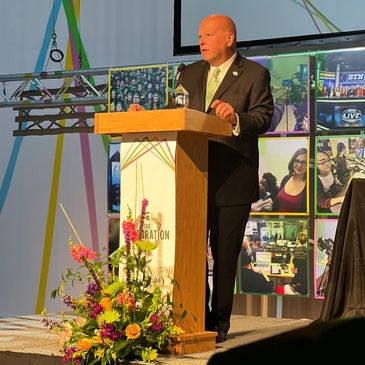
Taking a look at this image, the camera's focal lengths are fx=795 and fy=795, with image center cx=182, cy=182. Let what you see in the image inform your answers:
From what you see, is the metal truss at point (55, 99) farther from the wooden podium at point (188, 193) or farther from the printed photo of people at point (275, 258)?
the wooden podium at point (188, 193)

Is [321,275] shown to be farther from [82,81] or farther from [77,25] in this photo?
[77,25]

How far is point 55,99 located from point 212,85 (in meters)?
4.62

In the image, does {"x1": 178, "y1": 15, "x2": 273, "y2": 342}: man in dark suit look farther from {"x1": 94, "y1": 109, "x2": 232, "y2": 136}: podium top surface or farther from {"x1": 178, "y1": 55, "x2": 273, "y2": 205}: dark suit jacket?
{"x1": 94, "y1": 109, "x2": 232, "y2": 136}: podium top surface

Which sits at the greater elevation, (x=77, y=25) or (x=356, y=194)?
(x=77, y=25)

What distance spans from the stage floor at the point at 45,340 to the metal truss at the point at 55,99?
2.88 metres

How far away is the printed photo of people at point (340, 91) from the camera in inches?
217

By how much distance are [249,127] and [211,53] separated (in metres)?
0.35

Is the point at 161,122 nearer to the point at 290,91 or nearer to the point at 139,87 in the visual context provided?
the point at 290,91

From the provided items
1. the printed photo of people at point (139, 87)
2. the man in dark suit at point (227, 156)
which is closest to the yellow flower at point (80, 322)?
the man in dark suit at point (227, 156)

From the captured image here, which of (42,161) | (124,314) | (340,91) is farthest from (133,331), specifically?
(42,161)

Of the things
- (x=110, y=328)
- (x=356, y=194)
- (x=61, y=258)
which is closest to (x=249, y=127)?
(x=356, y=194)

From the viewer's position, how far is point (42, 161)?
788cm

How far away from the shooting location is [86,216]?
7.57m

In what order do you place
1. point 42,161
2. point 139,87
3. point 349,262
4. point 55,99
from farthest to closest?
point 42,161 → point 55,99 → point 139,87 → point 349,262
